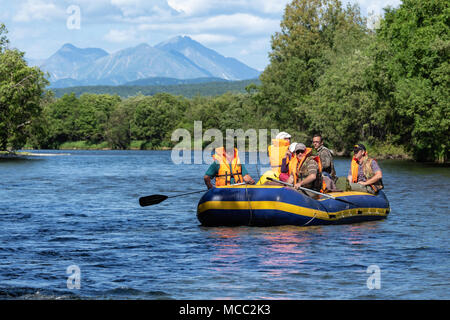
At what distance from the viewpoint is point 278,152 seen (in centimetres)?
1541

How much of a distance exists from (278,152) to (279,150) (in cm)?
6

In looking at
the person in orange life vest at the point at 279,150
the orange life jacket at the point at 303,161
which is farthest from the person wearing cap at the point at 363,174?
the person in orange life vest at the point at 279,150

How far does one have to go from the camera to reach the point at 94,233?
14617mm

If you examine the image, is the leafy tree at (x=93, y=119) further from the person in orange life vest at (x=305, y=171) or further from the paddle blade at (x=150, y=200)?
the person in orange life vest at (x=305, y=171)

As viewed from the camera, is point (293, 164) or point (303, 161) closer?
point (303, 161)

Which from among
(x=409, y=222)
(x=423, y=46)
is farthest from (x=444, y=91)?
(x=409, y=222)

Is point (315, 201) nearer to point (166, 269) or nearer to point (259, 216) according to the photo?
point (259, 216)

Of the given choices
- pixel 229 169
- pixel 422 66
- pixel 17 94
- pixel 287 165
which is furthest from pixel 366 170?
pixel 17 94

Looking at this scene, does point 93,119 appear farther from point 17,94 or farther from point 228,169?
point 228,169

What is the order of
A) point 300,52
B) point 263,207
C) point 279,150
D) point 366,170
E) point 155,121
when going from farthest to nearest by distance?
Result: point 155,121, point 300,52, point 366,170, point 279,150, point 263,207

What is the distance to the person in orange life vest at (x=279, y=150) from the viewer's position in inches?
601

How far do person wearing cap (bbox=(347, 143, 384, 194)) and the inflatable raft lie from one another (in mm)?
1935
